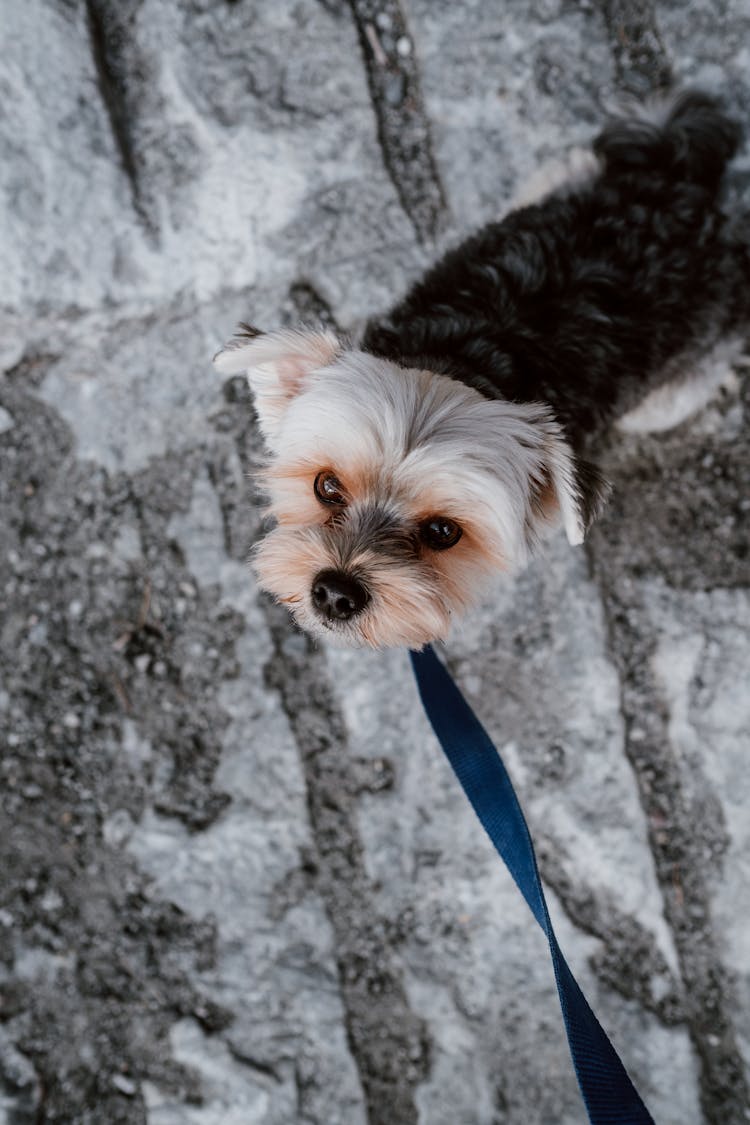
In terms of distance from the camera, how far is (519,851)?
7.34ft

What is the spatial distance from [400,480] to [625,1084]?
5.29ft

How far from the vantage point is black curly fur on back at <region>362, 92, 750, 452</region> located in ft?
8.20

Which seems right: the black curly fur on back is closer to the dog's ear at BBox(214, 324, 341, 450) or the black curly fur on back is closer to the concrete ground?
the dog's ear at BBox(214, 324, 341, 450)

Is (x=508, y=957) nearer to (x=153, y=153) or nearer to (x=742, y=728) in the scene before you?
(x=742, y=728)

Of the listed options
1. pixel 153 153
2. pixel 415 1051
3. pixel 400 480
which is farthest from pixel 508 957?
pixel 153 153

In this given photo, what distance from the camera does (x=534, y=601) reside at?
3078 millimetres

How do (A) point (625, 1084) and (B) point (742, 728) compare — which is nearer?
(A) point (625, 1084)

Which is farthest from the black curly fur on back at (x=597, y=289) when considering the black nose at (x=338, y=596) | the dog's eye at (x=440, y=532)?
the black nose at (x=338, y=596)

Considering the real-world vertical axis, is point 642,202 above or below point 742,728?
above

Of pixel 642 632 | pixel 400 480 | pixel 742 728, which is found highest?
pixel 400 480

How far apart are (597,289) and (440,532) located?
92 centimetres

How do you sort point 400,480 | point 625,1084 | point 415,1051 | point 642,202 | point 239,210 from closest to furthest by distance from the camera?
point 625,1084 < point 400,480 < point 642,202 < point 415,1051 < point 239,210

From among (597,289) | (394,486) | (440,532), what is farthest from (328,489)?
(597,289)

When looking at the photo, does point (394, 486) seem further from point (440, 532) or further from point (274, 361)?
point (274, 361)
